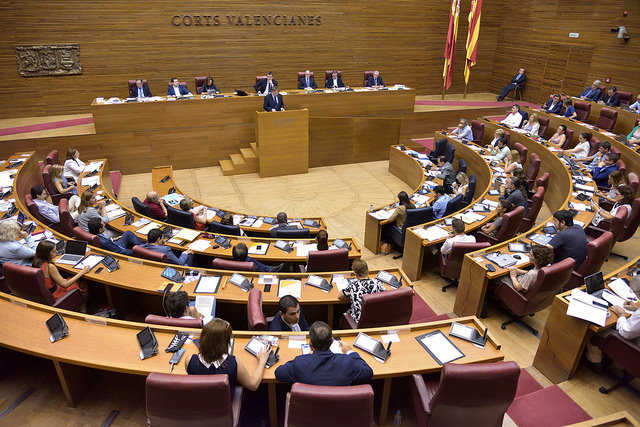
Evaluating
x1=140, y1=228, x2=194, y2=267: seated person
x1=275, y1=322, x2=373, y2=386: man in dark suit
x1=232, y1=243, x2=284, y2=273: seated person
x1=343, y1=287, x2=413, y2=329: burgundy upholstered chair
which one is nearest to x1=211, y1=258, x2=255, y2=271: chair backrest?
A: x1=232, y1=243, x2=284, y2=273: seated person

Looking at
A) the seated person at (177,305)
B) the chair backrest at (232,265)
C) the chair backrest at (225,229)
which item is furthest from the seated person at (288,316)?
the chair backrest at (225,229)

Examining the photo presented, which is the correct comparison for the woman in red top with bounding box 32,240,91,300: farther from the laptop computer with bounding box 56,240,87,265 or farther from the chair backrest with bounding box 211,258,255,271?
the chair backrest with bounding box 211,258,255,271

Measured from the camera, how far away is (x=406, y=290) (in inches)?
153

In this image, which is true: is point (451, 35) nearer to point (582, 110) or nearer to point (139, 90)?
point (582, 110)

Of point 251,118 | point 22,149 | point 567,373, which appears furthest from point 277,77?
point 567,373

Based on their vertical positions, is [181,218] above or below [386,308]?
below

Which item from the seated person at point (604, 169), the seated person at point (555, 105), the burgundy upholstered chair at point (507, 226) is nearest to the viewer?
the burgundy upholstered chair at point (507, 226)

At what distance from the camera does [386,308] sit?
3.86 m

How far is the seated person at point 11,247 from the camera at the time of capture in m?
4.63

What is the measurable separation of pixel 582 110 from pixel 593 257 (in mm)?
7617

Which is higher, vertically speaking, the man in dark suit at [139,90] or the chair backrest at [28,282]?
the man in dark suit at [139,90]

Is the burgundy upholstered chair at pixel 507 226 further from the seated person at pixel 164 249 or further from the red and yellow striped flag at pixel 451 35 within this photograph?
the red and yellow striped flag at pixel 451 35

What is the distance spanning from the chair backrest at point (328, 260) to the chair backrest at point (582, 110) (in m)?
9.20

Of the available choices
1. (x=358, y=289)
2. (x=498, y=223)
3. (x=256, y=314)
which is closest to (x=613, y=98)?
(x=498, y=223)
